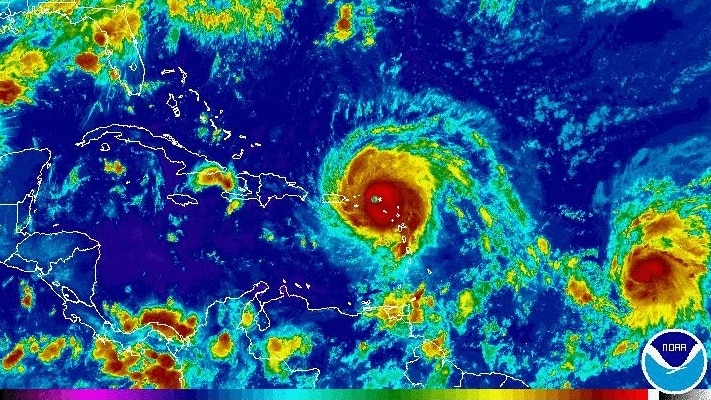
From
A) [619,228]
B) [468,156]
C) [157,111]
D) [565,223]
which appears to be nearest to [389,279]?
[468,156]

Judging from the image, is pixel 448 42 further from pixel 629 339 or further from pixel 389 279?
pixel 629 339

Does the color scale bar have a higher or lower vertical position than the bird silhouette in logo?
lower

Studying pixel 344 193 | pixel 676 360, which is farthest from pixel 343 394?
pixel 676 360

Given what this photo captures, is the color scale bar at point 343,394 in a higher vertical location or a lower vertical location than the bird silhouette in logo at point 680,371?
lower

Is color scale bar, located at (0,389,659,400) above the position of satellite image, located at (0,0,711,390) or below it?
below
